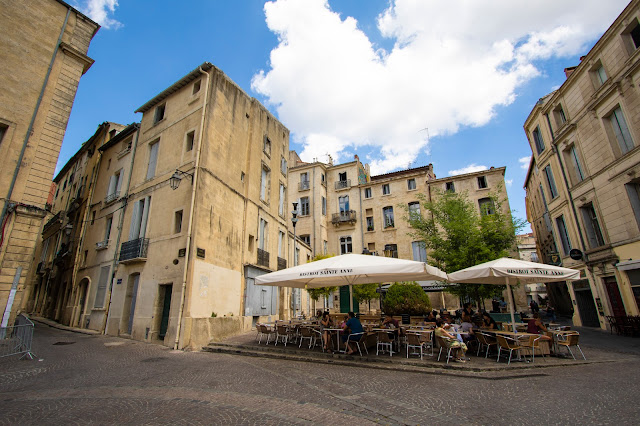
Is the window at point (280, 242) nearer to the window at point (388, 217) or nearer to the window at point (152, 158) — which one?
the window at point (152, 158)

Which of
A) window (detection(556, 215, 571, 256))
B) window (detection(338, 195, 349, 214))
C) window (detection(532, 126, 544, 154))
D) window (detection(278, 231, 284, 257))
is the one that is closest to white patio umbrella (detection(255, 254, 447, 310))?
window (detection(278, 231, 284, 257))

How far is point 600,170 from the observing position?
593 inches

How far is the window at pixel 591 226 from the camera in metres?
16.0

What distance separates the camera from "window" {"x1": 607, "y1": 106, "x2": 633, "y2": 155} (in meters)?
13.8

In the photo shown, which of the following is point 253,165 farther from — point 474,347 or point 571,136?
point 571,136

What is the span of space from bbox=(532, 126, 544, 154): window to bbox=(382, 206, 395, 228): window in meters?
13.1

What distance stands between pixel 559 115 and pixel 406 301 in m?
14.8

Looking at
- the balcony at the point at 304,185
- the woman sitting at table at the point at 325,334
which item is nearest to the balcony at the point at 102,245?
the woman sitting at table at the point at 325,334

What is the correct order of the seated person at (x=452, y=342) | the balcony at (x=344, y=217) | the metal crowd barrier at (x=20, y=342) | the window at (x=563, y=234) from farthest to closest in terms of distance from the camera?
the balcony at (x=344, y=217) < the window at (x=563, y=234) < the metal crowd barrier at (x=20, y=342) < the seated person at (x=452, y=342)

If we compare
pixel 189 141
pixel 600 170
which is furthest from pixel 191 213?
pixel 600 170

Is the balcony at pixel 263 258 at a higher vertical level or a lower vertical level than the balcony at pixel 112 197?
lower

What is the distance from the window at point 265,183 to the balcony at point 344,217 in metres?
13.5

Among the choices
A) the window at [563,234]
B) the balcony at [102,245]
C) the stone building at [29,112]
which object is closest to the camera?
the stone building at [29,112]

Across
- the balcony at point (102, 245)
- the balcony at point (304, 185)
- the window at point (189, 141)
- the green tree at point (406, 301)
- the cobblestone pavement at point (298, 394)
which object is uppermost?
the balcony at point (304, 185)
